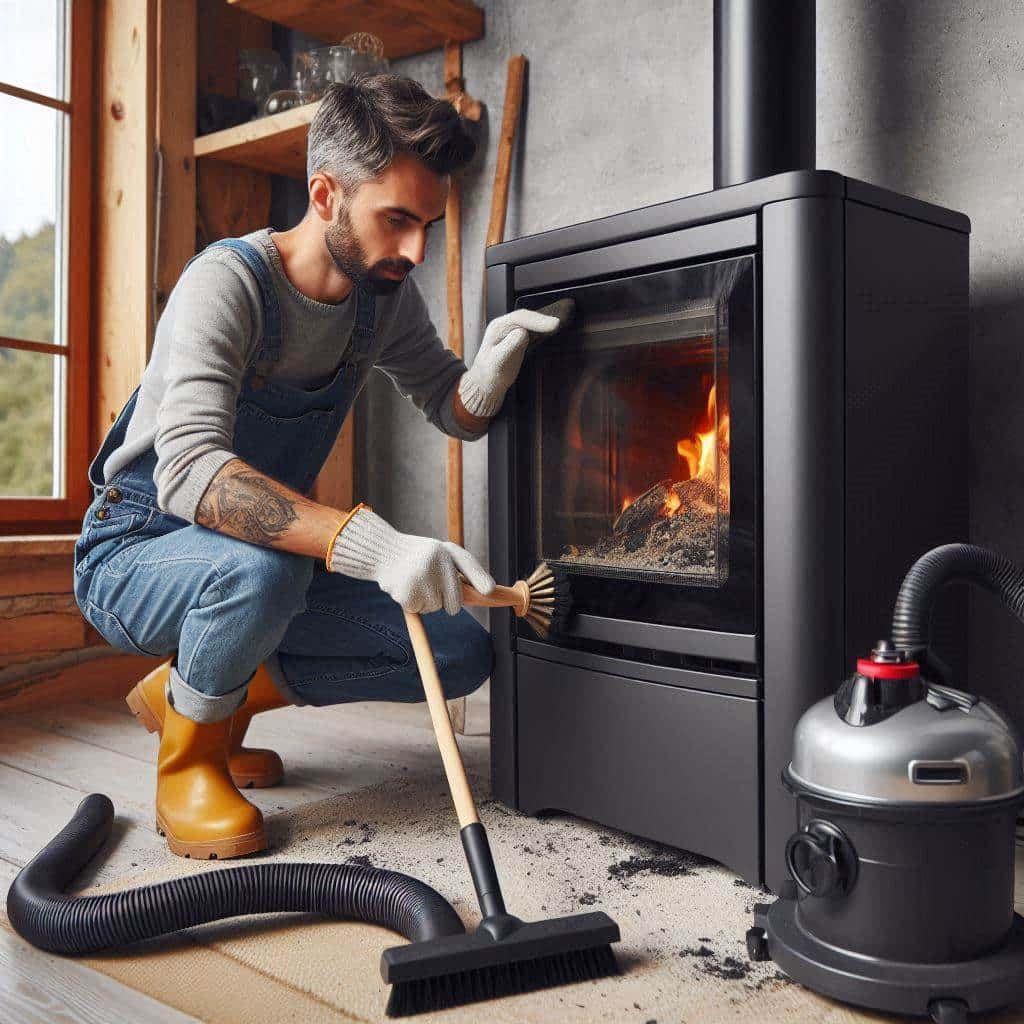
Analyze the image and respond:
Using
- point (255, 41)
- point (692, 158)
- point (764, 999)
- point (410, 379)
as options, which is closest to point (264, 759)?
point (410, 379)

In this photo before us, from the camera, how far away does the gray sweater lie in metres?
1.51

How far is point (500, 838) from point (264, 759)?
51cm

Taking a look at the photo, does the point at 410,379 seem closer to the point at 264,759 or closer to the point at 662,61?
the point at 264,759

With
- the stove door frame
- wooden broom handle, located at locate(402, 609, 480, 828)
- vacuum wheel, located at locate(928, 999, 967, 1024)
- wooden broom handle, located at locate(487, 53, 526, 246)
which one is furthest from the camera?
wooden broom handle, located at locate(487, 53, 526, 246)

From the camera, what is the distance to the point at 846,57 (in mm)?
1890

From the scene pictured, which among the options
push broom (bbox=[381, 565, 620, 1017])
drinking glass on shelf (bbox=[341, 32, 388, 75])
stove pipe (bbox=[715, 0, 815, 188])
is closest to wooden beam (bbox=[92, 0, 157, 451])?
drinking glass on shelf (bbox=[341, 32, 388, 75])

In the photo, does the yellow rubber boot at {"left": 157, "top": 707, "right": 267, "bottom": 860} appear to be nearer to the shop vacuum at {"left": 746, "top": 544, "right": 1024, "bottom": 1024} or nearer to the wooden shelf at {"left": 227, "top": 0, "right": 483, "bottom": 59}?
the shop vacuum at {"left": 746, "top": 544, "right": 1024, "bottom": 1024}

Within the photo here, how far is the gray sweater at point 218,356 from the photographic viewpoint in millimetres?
1509

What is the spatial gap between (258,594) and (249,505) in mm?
134

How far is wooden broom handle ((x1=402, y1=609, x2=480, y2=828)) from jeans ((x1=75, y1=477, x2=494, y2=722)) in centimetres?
27

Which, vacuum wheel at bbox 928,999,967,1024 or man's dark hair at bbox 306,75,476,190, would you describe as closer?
vacuum wheel at bbox 928,999,967,1024

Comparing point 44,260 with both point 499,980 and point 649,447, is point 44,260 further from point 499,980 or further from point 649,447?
point 499,980

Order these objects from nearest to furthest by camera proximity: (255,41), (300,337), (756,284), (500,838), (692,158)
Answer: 1. (756,284)
2. (500,838)
3. (300,337)
4. (692,158)
5. (255,41)

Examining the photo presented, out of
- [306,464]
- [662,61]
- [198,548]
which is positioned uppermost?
[662,61]
